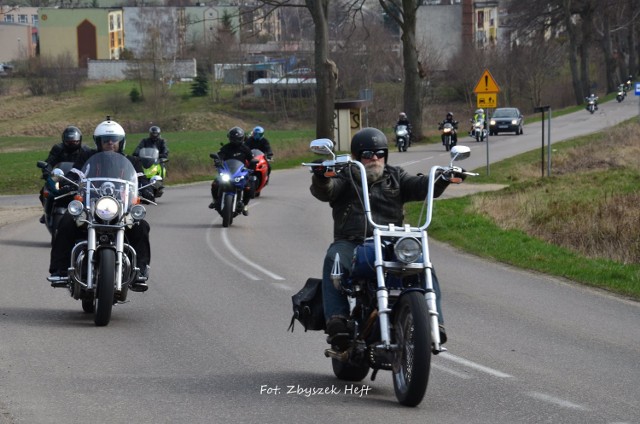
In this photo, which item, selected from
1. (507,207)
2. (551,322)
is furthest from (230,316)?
(507,207)

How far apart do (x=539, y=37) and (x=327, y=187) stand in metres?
74.4

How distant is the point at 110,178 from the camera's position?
35.9ft

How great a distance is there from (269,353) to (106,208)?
225 cm

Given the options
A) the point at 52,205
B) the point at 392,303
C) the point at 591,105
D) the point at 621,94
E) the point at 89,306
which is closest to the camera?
the point at 392,303

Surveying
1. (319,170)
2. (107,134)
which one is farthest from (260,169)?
(319,170)

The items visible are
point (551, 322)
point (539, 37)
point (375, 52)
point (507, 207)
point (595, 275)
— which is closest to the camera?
point (551, 322)

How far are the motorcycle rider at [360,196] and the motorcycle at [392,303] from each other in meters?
0.10

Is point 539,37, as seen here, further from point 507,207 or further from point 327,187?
point 327,187

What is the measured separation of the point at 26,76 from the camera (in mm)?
118125

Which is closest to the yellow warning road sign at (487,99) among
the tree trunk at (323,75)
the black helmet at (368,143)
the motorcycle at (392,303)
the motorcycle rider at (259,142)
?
the motorcycle rider at (259,142)

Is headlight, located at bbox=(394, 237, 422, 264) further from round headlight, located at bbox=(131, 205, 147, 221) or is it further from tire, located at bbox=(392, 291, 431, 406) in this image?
round headlight, located at bbox=(131, 205, 147, 221)

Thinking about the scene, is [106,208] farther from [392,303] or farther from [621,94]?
[621,94]

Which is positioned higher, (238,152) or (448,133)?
(238,152)

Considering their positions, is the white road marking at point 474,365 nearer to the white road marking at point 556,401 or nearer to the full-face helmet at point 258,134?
the white road marking at point 556,401
